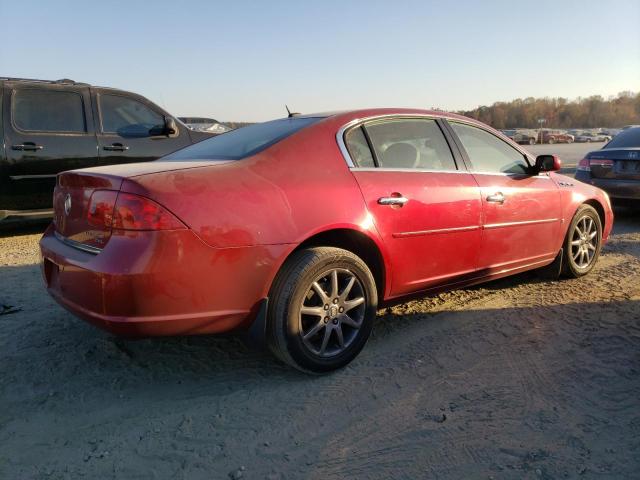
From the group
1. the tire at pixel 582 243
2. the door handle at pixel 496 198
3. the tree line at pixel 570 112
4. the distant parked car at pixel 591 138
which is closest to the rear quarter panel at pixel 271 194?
the door handle at pixel 496 198

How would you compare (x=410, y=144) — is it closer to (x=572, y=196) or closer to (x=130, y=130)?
(x=572, y=196)

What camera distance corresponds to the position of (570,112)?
11844 centimetres

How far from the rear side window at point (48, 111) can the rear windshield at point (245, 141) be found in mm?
3410

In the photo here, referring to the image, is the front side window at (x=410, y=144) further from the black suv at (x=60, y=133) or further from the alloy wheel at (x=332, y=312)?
the black suv at (x=60, y=133)

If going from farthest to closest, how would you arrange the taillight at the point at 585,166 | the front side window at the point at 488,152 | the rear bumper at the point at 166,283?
the taillight at the point at 585,166
the front side window at the point at 488,152
the rear bumper at the point at 166,283

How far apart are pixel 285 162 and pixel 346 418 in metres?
1.37

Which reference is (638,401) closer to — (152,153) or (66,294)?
(66,294)

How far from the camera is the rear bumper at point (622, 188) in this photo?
718 cm

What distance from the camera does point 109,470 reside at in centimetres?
208

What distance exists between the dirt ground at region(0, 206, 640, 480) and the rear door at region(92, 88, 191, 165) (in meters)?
3.18

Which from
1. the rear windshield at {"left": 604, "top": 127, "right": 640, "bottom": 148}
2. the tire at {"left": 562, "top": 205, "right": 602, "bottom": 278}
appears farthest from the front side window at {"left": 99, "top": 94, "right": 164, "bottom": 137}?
the rear windshield at {"left": 604, "top": 127, "right": 640, "bottom": 148}

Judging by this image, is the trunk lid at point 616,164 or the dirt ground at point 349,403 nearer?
the dirt ground at point 349,403

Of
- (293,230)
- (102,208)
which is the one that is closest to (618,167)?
(293,230)

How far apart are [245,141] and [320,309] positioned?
46.8 inches
